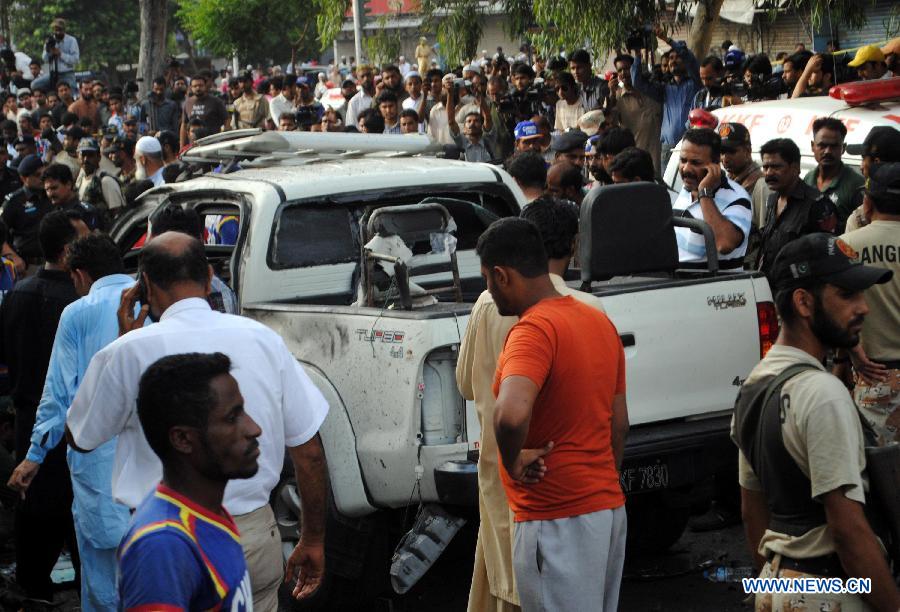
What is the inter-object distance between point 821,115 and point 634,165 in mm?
1929

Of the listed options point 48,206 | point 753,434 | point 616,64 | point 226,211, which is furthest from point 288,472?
point 616,64

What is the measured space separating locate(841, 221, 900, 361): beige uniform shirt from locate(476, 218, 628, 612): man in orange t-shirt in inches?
72.6

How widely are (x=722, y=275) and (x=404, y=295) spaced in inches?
55.3

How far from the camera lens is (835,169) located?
757 centimetres

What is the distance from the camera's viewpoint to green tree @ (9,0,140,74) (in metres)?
59.2

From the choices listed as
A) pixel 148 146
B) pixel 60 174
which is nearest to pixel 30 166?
pixel 148 146

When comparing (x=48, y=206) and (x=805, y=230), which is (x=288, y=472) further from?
(x=48, y=206)

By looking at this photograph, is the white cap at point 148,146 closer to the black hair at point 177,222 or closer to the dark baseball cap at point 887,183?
the black hair at point 177,222

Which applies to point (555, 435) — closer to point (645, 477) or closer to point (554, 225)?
point (554, 225)

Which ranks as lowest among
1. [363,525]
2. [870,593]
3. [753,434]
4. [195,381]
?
[363,525]

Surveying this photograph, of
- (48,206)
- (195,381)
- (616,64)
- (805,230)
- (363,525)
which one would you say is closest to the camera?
(195,381)

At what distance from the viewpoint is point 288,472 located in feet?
18.9

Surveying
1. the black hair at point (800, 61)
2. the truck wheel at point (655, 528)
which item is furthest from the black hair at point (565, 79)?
the truck wheel at point (655, 528)

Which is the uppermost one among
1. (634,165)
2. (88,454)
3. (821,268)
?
(821,268)
